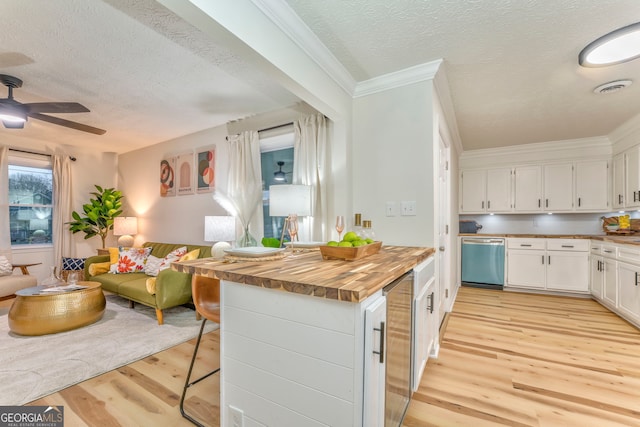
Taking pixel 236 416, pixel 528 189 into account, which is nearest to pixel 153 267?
pixel 236 416

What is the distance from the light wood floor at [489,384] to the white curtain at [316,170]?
145 centimetres

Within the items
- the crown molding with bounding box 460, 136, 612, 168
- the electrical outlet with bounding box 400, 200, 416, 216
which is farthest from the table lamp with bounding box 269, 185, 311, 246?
A: the crown molding with bounding box 460, 136, 612, 168

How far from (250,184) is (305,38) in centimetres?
201

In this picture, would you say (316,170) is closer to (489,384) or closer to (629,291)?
(489,384)

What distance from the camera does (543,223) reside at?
479 centimetres

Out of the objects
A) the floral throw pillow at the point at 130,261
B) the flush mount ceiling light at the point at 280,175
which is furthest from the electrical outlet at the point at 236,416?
the floral throw pillow at the point at 130,261

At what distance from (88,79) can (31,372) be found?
251 cm

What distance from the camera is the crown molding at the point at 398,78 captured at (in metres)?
2.29

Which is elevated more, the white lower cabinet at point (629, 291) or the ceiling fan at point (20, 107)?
the ceiling fan at point (20, 107)

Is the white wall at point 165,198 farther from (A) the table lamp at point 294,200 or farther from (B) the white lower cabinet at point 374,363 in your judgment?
(B) the white lower cabinet at point 374,363

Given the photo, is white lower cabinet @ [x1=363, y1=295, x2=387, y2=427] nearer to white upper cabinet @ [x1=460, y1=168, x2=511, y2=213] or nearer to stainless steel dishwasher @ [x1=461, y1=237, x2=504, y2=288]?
stainless steel dishwasher @ [x1=461, y1=237, x2=504, y2=288]

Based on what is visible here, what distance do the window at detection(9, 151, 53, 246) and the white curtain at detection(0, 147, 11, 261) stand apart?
5.6 inches

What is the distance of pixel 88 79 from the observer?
270 cm

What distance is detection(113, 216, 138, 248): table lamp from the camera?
478cm
